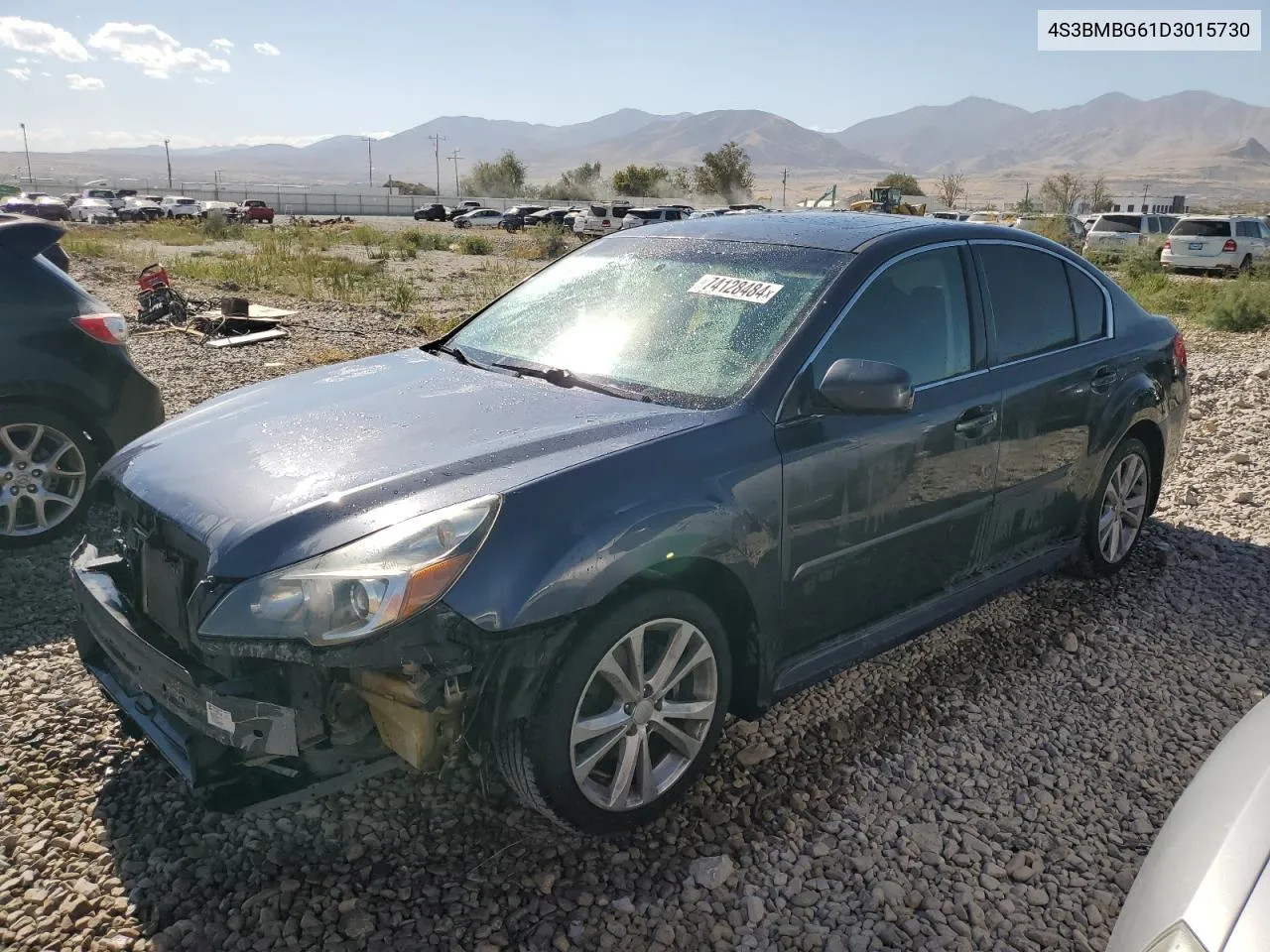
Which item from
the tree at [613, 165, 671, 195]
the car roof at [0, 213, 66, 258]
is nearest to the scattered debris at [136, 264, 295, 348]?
the car roof at [0, 213, 66, 258]

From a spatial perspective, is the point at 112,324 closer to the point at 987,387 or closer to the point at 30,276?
the point at 30,276

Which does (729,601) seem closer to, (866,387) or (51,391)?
(866,387)

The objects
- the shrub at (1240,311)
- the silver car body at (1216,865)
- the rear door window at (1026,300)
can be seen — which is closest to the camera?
the silver car body at (1216,865)

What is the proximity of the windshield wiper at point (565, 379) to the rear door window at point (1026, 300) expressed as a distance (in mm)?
1575

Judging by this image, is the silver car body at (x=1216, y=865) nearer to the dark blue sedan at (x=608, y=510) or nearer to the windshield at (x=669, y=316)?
the dark blue sedan at (x=608, y=510)

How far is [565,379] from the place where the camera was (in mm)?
3350

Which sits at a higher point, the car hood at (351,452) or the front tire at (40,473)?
the car hood at (351,452)

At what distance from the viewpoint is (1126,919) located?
181 centimetres

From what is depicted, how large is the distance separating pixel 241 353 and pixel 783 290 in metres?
8.40

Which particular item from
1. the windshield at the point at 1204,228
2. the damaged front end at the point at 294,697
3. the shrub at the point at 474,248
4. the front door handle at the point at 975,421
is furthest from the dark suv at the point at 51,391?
the shrub at the point at 474,248

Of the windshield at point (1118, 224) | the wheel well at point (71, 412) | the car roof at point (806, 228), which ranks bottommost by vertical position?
the wheel well at point (71, 412)

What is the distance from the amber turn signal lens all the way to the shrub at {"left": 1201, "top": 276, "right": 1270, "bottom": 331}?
14.2 meters

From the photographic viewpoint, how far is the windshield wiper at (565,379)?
10.4 ft

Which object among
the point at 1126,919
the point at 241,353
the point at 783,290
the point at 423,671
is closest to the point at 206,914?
the point at 423,671
